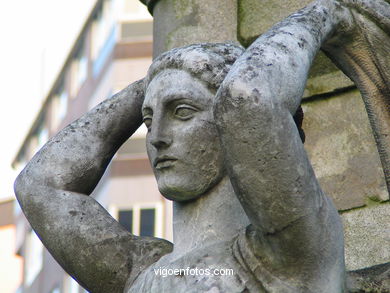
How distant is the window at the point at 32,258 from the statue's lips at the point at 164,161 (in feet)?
92.4

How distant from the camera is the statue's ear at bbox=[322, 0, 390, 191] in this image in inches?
Result: 264

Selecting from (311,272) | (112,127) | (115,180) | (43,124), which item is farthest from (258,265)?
(43,124)

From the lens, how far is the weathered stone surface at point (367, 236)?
7.46m

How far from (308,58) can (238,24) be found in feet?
6.08

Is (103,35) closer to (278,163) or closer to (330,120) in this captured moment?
(330,120)

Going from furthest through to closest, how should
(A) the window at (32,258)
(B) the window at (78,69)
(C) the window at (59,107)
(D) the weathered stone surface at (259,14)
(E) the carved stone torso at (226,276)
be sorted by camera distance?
(C) the window at (59,107) → (A) the window at (32,258) → (B) the window at (78,69) → (D) the weathered stone surface at (259,14) → (E) the carved stone torso at (226,276)

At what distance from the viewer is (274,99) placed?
20.0 ft

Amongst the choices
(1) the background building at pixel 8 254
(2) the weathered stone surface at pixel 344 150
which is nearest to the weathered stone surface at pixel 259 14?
(2) the weathered stone surface at pixel 344 150

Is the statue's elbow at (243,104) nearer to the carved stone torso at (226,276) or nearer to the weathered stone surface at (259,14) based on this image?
the carved stone torso at (226,276)

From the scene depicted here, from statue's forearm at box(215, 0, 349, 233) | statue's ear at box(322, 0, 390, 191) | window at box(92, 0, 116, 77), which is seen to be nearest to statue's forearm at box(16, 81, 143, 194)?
statue's ear at box(322, 0, 390, 191)

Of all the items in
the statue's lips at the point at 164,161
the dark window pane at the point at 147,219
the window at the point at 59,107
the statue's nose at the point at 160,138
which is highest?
the statue's nose at the point at 160,138

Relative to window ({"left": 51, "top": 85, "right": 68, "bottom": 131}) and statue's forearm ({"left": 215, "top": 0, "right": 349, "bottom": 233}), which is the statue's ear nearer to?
statue's forearm ({"left": 215, "top": 0, "right": 349, "bottom": 233})

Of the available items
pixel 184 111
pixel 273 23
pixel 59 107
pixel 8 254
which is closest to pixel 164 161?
pixel 184 111

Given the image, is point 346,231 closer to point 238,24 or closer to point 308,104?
point 308,104
